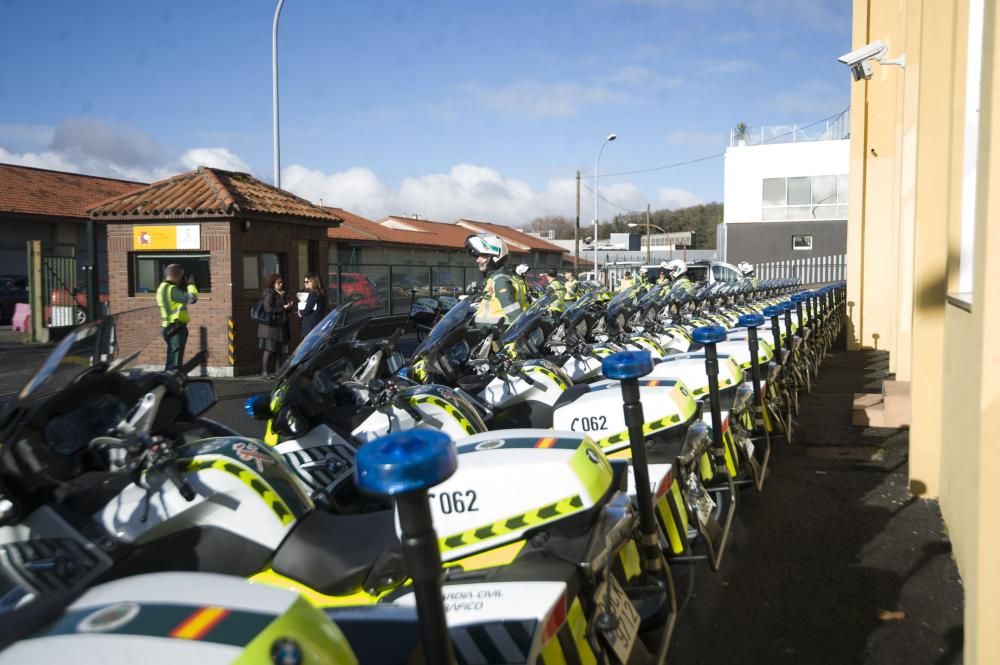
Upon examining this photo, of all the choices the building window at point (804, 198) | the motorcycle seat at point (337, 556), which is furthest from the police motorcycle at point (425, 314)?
the building window at point (804, 198)

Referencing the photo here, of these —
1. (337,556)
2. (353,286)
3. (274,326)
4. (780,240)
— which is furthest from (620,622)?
(780,240)

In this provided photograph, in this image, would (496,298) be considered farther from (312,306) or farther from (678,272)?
(678,272)

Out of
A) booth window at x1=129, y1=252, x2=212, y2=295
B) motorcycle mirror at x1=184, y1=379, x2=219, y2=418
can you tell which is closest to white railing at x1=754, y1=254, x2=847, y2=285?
booth window at x1=129, y1=252, x2=212, y2=295

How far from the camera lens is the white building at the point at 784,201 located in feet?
124

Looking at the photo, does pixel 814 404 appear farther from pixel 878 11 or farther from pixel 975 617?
pixel 878 11

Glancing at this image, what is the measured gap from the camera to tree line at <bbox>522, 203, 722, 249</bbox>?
93.2 metres

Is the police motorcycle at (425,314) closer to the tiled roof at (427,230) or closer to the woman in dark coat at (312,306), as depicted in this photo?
the woman in dark coat at (312,306)

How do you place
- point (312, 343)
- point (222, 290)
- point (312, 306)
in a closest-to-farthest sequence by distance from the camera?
1. point (312, 343)
2. point (312, 306)
3. point (222, 290)

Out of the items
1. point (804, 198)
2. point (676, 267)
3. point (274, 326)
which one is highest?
point (804, 198)

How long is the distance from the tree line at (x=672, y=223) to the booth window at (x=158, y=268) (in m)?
77.6

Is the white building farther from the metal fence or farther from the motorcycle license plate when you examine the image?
the motorcycle license plate

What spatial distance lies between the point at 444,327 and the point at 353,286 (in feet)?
45.2

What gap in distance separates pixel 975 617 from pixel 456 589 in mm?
1788

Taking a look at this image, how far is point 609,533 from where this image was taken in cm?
238
